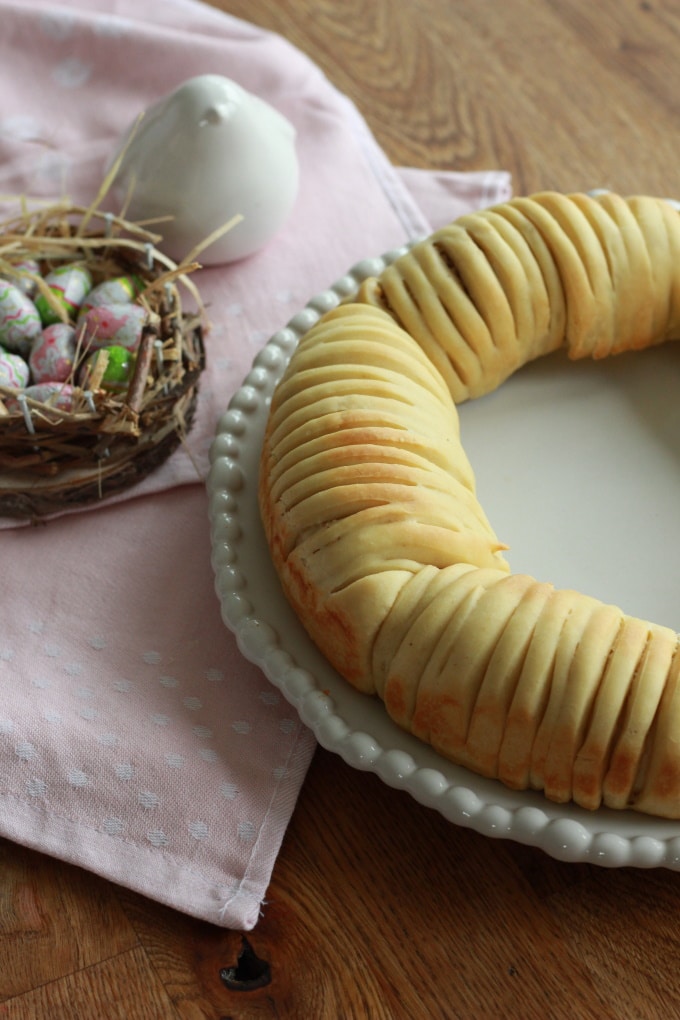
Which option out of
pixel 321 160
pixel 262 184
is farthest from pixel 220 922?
pixel 321 160

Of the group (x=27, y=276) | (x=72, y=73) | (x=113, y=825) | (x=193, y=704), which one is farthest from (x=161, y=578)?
(x=72, y=73)

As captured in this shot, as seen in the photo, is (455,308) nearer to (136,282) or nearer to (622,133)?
(136,282)

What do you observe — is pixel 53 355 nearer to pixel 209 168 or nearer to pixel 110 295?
pixel 110 295

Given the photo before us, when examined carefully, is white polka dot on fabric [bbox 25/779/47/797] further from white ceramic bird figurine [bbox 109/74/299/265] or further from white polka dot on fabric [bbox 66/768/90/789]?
white ceramic bird figurine [bbox 109/74/299/265]

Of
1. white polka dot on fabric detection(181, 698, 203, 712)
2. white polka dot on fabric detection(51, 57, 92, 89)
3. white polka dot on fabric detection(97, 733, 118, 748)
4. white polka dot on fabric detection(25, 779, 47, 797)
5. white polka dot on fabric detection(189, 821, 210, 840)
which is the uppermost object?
white polka dot on fabric detection(51, 57, 92, 89)

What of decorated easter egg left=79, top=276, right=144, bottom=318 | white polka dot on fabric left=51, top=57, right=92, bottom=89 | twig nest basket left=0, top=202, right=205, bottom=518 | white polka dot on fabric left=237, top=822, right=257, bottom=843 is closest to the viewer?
A: white polka dot on fabric left=237, top=822, right=257, bottom=843

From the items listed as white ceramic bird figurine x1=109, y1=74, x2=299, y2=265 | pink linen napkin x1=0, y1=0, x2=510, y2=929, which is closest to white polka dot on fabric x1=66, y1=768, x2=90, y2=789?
pink linen napkin x1=0, y1=0, x2=510, y2=929
